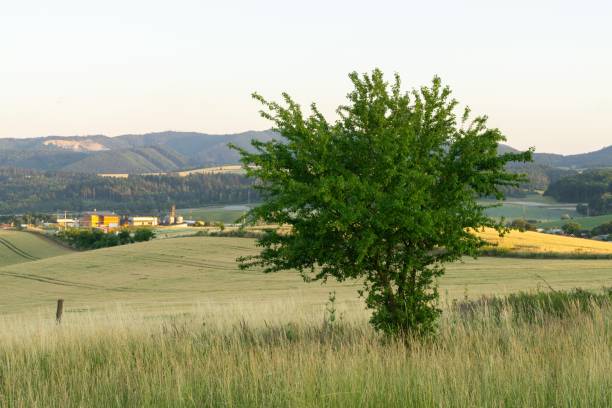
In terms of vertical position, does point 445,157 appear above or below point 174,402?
above

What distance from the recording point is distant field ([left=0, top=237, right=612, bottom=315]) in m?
42.2

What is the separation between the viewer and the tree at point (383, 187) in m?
12.0

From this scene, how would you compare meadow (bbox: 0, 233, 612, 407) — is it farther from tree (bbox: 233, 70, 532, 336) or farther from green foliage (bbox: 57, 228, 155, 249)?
green foliage (bbox: 57, 228, 155, 249)

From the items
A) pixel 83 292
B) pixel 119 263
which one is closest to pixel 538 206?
pixel 119 263

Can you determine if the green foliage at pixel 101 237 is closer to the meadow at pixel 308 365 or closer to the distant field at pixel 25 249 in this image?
the distant field at pixel 25 249

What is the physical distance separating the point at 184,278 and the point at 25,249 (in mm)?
70209

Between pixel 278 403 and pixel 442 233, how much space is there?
5657mm

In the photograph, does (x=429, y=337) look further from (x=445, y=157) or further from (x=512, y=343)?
(x=445, y=157)

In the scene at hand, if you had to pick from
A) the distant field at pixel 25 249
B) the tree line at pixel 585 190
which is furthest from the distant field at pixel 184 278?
the tree line at pixel 585 190

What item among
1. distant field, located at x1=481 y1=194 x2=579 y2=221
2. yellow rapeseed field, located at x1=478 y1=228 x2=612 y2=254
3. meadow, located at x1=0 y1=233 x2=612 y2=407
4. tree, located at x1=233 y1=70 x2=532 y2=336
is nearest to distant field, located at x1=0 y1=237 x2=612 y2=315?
yellow rapeseed field, located at x1=478 y1=228 x2=612 y2=254

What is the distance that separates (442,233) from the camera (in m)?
12.6

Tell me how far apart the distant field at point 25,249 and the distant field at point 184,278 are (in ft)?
118

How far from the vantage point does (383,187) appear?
41.3 ft

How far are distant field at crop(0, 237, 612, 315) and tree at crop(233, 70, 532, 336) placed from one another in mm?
24390
